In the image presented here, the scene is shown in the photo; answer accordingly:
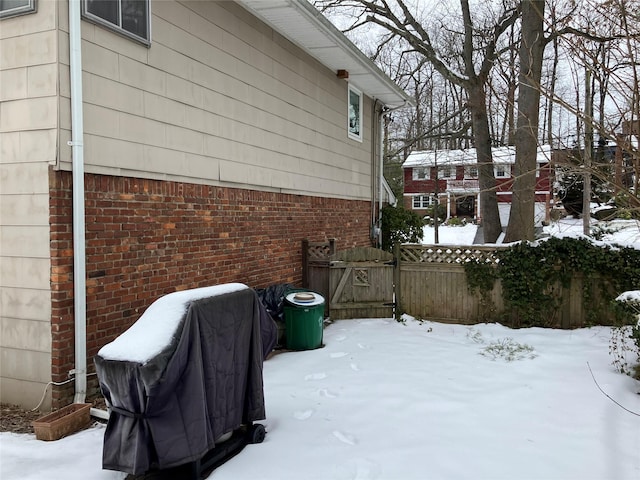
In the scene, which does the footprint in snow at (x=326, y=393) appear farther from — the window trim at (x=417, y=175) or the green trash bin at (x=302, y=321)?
the window trim at (x=417, y=175)

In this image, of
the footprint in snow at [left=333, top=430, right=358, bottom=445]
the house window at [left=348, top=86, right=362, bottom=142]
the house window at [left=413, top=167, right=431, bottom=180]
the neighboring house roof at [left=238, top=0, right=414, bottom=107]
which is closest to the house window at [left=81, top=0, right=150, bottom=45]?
the neighboring house roof at [left=238, top=0, right=414, bottom=107]

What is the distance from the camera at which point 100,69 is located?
16.0 feet

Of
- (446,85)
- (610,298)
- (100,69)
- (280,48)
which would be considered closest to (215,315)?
(100,69)

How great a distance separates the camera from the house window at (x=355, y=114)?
1161cm

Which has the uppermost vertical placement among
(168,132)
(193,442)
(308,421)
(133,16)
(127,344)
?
(133,16)

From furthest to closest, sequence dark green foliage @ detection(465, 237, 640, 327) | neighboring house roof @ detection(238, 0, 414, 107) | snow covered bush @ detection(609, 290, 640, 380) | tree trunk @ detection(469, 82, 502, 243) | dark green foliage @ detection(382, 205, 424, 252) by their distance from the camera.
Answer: tree trunk @ detection(469, 82, 502, 243) < dark green foliage @ detection(382, 205, 424, 252) < dark green foliage @ detection(465, 237, 640, 327) < neighboring house roof @ detection(238, 0, 414, 107) < snow covered bush @ detection(609, 290, 640, 380)

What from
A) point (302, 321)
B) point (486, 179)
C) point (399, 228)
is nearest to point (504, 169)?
point (486, 179)

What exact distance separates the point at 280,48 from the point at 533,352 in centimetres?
628

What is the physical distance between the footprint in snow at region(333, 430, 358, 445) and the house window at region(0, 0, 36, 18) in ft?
15.5

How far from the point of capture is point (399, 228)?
44.9 ft

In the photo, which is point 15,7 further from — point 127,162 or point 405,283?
point 405,283

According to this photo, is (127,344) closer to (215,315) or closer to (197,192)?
(215,315)

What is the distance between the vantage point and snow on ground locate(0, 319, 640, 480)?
370cm

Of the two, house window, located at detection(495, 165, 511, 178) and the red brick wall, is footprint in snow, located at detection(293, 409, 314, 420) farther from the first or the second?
house window, located at detection(495, 165, 511, 178)
